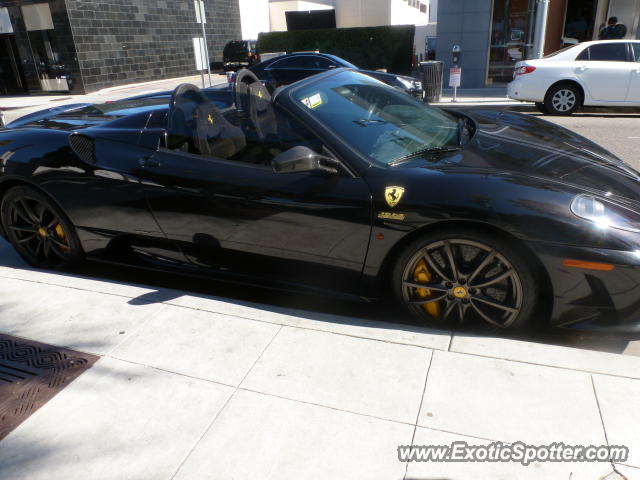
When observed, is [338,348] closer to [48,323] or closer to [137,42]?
[48,323]

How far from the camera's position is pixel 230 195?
2.99m

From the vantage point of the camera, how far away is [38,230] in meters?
3.82

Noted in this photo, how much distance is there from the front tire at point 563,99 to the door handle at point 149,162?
9.29 m

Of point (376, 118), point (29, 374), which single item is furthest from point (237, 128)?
point (29, 374)

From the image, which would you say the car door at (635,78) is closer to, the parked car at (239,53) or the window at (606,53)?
the window at (606,53)

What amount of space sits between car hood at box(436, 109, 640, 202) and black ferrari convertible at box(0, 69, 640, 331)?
2cm

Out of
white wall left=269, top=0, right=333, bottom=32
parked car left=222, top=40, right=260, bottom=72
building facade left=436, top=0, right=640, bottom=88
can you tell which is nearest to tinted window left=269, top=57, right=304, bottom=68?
building facade left=436, top=0, right=640, bottom=88

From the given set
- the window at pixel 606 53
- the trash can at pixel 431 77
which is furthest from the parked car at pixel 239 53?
the window at pixel 606 53

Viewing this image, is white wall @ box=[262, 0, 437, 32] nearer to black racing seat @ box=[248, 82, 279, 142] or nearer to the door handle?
black racing seat @ box=[248, 82, 279, 142]

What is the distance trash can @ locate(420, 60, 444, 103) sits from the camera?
1305 cm

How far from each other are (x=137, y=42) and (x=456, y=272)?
23.4 metres

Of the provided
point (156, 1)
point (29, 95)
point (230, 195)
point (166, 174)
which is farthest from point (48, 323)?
point (156, 1)

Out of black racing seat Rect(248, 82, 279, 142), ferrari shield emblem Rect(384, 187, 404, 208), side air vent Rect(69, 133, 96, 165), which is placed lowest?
ferrari shield emblem Rect(384, 187, 404, 208)

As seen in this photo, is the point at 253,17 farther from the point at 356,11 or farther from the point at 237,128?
the point at 237,128
